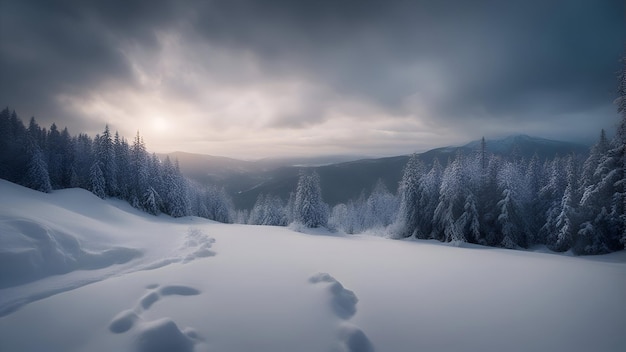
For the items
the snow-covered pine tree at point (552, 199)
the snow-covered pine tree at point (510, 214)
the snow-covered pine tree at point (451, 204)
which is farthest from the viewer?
the snow-covered pine tree at point (451, 204)

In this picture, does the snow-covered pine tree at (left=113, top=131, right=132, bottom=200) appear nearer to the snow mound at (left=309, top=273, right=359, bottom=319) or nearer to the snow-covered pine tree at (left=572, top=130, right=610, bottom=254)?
the snow mound at (left=309, top=273, right=359, bottom=319)

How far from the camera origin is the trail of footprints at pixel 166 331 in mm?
4344

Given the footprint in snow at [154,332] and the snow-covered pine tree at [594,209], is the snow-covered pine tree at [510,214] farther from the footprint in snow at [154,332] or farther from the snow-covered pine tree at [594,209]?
the footprint in snow at [154,332]

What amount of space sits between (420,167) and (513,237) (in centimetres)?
1232

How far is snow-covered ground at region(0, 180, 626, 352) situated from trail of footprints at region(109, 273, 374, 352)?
2 centimetres

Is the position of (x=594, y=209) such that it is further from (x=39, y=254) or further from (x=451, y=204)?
(x=39, y=254)

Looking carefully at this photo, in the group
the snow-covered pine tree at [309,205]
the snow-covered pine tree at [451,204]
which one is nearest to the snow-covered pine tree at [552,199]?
the snow-covered pine tree at [451,204]

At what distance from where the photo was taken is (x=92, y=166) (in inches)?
1485

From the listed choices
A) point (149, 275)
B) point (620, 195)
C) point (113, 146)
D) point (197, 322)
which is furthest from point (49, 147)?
point (620, 195)

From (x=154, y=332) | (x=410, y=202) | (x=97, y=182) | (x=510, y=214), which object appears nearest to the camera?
(x=154, y=332)

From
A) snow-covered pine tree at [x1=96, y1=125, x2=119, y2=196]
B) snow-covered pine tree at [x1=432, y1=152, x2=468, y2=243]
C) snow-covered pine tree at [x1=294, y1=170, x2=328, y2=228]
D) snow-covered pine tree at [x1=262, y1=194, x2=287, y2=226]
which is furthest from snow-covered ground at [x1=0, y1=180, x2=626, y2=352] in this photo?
snow-covered pine tree at [x1=262, y1=194, x2=287, y2=226]

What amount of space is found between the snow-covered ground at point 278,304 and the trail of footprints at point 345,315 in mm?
27

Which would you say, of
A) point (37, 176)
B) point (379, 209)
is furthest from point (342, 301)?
point (379, 209)

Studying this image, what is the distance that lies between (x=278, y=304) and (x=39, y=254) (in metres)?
8.66
